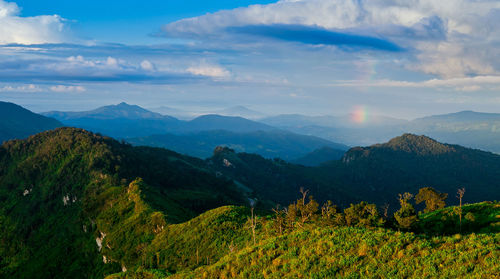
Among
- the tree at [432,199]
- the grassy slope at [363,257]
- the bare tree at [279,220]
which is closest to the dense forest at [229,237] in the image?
the grassy slope at [363,257]

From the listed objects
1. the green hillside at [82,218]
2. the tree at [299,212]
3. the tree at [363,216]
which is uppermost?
the tree at [363,216]

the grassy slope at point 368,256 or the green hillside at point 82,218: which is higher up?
the grassy slope at point 368,256

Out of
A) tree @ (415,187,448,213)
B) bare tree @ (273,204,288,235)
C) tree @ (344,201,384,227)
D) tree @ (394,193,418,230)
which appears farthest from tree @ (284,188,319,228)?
tree @ (415,187,448,213)

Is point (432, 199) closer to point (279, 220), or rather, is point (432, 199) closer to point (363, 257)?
point (279, 220)

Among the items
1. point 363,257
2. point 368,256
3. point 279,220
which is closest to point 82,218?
point 279,220

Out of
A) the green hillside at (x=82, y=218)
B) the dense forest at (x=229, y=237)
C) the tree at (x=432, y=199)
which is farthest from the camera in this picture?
the green hillside at (x=82, y=218)

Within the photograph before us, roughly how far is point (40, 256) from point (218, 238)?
336 ft

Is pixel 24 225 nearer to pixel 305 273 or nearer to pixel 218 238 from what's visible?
pixel 218 238

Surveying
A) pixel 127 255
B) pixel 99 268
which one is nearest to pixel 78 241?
pixel 99 268

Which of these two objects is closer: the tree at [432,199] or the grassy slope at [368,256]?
the grassy slope at [368,256]

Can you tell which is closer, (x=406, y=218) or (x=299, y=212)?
(x=406, y=218)

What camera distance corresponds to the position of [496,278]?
2766 cm

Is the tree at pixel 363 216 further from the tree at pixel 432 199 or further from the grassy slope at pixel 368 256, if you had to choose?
the tree at pixel 432 199

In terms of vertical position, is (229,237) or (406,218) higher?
(406,218)
